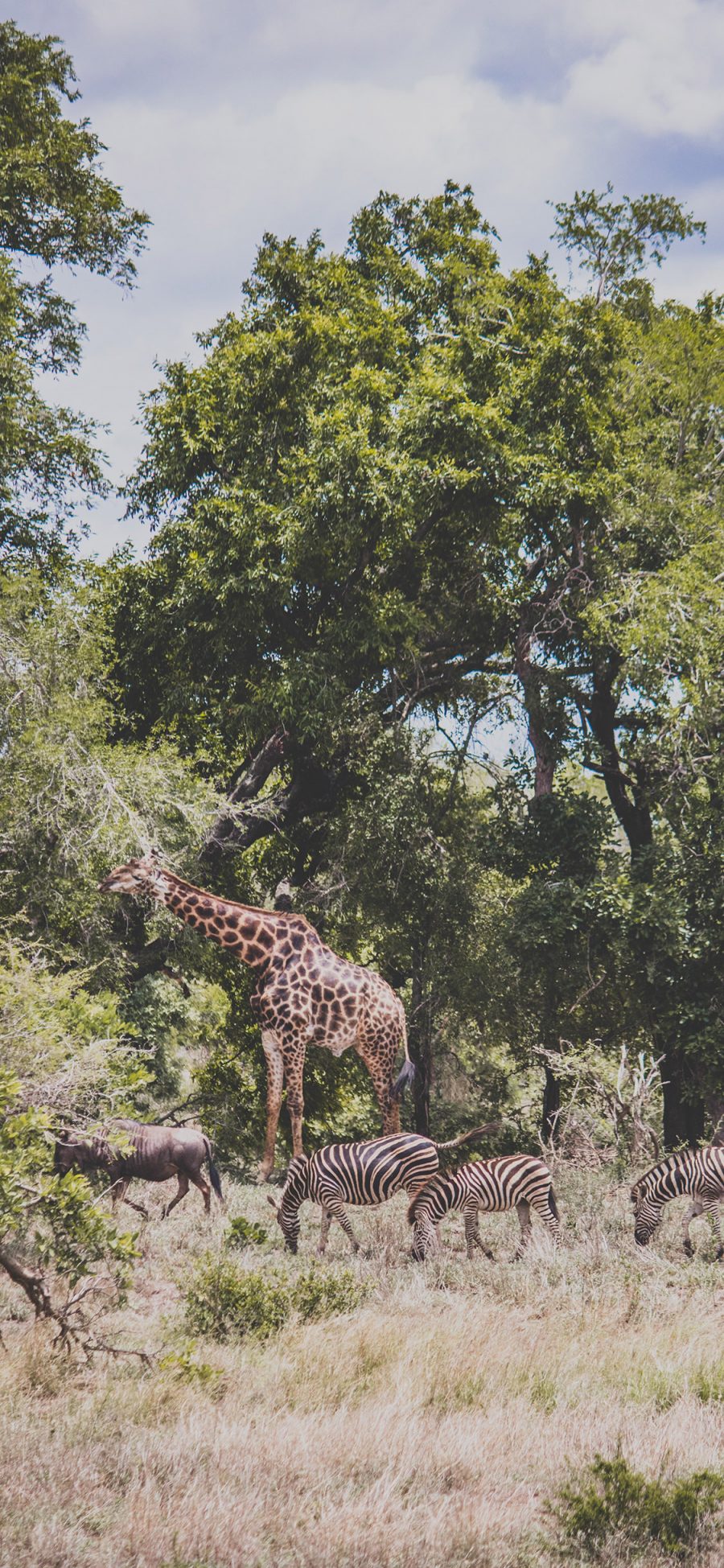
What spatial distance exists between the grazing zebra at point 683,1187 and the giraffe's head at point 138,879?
7288 millimetres

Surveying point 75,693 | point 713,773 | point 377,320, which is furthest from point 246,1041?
point 377,320

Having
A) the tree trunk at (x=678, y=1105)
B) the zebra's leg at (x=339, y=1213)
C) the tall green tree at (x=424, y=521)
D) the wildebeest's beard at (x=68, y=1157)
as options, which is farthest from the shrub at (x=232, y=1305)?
the tree trunk at (x=678, y=1105)

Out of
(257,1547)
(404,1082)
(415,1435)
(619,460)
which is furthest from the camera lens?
(619,460)

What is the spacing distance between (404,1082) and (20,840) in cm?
625

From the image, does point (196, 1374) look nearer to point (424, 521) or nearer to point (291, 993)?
point (291, 993)

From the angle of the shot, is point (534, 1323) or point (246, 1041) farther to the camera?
point (246, 1041)

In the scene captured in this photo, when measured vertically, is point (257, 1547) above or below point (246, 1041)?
below

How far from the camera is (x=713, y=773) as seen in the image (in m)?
17.2

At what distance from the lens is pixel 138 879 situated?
15812mm

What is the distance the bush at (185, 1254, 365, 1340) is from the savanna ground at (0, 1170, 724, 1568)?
0.16m

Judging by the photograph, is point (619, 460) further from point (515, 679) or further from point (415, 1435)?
point (415, 1435)

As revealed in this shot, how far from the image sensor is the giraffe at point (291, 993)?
1574cm

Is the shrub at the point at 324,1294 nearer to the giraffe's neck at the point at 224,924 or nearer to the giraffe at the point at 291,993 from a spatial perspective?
the giraffe at the point at 291,993

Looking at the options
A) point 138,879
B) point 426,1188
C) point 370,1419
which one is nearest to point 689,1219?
point 426,1188
